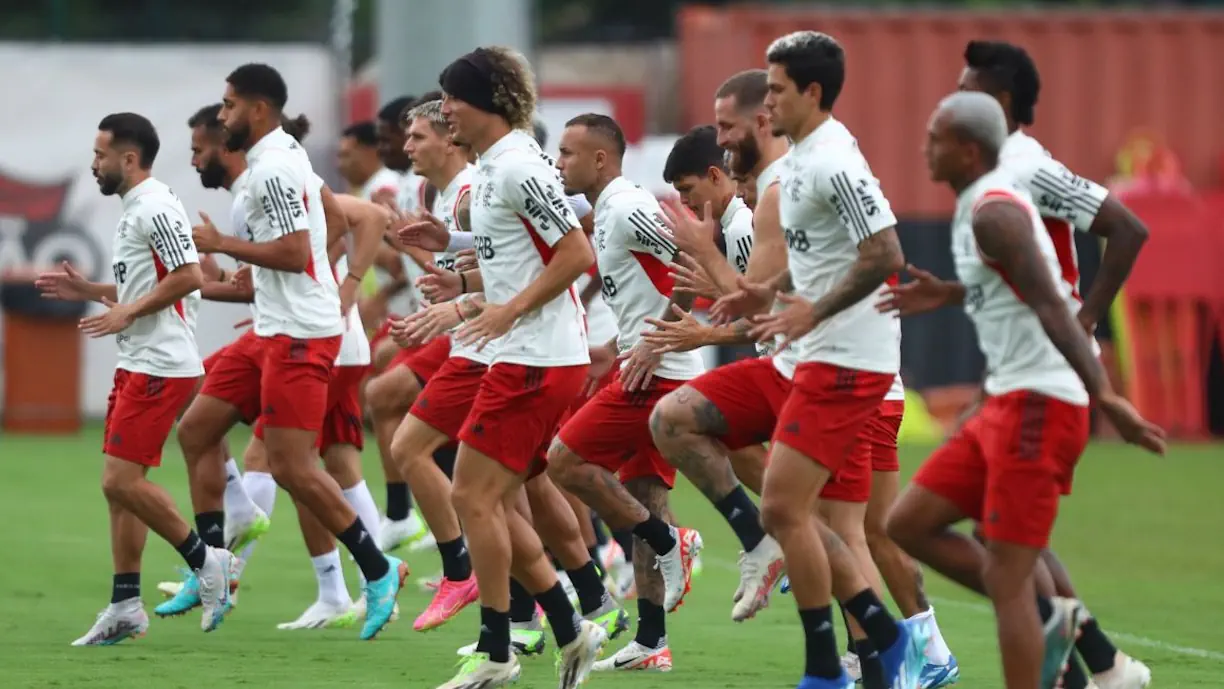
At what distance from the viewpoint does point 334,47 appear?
24.4 meters

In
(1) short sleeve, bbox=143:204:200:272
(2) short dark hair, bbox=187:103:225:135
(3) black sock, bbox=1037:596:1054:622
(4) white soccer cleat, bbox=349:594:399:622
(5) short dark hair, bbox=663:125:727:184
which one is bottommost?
(4) white soccer cleat, bbox=349:594:399:622

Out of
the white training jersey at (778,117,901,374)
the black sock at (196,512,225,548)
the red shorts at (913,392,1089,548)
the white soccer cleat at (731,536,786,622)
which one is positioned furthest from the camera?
the black sock at (196,512,225,548)

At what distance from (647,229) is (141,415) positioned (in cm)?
253

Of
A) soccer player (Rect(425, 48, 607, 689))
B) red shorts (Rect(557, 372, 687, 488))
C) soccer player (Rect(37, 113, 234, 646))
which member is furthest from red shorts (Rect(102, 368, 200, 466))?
soccer player (Rect(425, 48, 607, 689))

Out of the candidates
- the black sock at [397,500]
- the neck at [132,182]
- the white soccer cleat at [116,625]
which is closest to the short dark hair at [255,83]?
the neck at [132,182]

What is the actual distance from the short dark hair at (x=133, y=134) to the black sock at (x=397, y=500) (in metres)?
3.08

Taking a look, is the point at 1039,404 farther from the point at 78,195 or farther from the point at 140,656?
the point at 78,195

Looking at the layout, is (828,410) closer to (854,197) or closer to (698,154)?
(854,197)

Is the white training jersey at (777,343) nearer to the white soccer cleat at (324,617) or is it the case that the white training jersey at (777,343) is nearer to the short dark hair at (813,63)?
the short dark hair at (813,63)

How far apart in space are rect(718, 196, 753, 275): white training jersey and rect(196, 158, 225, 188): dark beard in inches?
110

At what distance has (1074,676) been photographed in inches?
290

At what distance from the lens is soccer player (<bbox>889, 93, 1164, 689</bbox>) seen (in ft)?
21.1

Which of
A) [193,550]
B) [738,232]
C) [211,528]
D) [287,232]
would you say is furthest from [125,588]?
[738,232]

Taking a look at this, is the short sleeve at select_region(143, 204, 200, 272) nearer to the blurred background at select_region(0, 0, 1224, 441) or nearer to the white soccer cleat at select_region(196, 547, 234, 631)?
the white soccer cleat at select_region(196, 547, 234, 631)
